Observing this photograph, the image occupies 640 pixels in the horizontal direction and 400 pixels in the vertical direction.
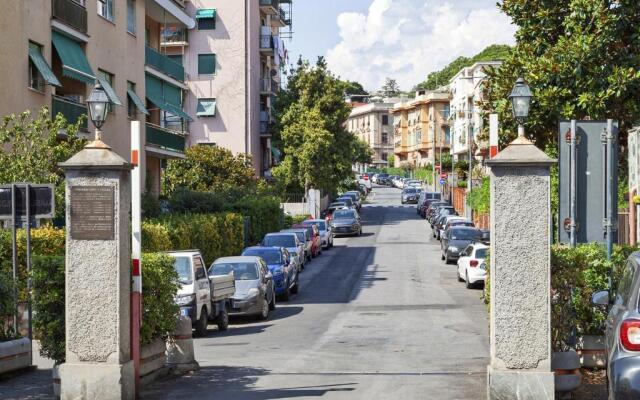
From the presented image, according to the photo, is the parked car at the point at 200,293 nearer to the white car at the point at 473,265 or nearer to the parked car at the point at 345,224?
the white car at the point at 473,265

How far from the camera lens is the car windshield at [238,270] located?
26578 millimetres

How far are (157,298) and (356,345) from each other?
6295mm

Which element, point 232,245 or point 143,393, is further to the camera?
point 232,245

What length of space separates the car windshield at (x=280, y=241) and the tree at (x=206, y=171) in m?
14.8

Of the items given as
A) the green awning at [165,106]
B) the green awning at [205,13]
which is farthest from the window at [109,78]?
the green awning at [205,13]

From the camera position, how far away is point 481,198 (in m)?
58.4

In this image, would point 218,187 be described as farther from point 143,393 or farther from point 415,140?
point 415,140

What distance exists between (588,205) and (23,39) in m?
19.2

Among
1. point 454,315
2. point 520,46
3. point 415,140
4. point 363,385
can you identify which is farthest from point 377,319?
point 415,140

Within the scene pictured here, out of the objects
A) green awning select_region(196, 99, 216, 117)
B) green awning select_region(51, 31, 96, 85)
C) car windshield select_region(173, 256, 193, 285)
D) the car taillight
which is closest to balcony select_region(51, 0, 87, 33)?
green awning select_region(51, 31, 96, 85)

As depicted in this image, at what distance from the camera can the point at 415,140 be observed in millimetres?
144250

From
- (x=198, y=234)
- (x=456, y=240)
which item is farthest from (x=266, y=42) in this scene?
(x=198, y=234)

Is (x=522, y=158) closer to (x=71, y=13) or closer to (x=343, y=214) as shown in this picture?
(x=71, y=13)

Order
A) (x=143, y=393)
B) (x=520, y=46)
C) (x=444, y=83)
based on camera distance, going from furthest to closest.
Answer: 1. (x=444, y=83)
2. (x=520, y=46)
3. (x=143, y=393)
